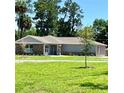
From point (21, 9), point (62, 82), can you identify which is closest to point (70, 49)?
point (62, 82)

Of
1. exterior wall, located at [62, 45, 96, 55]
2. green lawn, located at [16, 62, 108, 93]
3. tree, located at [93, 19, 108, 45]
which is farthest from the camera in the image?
exterior wall, located at [62, 45, 96, 55]

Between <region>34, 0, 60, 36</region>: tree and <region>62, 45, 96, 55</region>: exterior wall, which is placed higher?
<region>34, 0, 60, 36</region>: tree

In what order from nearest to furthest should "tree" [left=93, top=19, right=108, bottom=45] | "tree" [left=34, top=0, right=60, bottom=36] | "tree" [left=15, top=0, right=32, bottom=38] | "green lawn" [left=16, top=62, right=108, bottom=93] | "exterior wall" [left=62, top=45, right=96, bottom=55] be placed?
"tree" [left=93, top=19, right=108, bottom=45], "tree" [left=15, top=0, right=32, bottom=38], "green lawn" [left=16, top=62, right=108, bottom=93], "tree" [left=34, top=0, right=60, bottom=36], "exterior wall" [left=62, top=45, right=96, bottom=55]

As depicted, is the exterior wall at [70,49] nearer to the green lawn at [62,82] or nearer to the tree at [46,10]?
the tree at [46,10]

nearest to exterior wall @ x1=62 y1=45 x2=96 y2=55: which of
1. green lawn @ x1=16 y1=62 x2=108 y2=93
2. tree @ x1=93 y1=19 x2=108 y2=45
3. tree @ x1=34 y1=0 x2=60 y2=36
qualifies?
tree @ x1=34 y1=0 x2=60 y2=36

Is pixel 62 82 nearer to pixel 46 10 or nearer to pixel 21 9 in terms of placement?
pixel 46 10

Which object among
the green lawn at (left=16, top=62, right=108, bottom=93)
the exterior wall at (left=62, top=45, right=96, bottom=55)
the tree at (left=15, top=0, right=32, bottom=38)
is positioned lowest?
the green lawn at (left=16, top=62, right=108, bottom=93)

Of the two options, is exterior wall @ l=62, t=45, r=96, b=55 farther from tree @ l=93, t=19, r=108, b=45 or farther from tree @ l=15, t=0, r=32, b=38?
tree @ l=93, t=19, r=108, b=45

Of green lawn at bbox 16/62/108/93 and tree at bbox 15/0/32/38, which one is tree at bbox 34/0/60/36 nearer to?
tree at bbox 15/0/32/38

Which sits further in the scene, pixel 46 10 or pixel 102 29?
pixel 46 10

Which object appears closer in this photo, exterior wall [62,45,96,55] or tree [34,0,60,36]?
tree [34,0,60,36]

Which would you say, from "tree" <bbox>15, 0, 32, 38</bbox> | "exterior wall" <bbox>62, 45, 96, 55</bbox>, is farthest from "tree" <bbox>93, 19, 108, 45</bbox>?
"exterior wall" <bbox>62, 45, 96, 55</bbox>
